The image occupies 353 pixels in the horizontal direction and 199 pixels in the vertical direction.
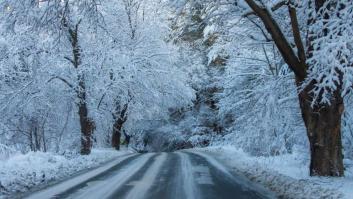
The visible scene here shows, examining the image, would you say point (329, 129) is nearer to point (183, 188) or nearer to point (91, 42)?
point (183, 188)

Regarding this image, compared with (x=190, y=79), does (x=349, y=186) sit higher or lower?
lower

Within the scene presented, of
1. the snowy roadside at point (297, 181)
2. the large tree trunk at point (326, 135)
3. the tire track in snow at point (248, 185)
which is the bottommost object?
the tire track in snow at point (248, 185)

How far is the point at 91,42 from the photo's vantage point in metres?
26.7

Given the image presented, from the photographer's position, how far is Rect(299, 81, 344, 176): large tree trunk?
1163 cm

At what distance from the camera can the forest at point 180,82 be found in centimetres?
1105

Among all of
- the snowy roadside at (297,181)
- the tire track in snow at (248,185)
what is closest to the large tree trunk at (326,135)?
the snowy roadside at (297,181)

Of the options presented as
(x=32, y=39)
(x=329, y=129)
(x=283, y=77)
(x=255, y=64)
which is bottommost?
(x=329, y=129)

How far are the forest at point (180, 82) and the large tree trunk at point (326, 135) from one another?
23 millimetres

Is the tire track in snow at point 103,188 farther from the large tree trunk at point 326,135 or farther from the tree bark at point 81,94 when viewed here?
the tree bark at point 81,94

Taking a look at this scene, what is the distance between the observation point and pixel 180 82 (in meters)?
38.9

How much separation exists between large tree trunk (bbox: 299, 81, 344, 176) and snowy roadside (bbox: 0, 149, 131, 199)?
22.7 ft

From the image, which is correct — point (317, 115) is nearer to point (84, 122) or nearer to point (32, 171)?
point (32, 171)

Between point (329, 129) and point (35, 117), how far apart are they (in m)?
18.4

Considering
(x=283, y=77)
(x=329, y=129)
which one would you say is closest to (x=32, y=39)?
(x=283, y=77)
